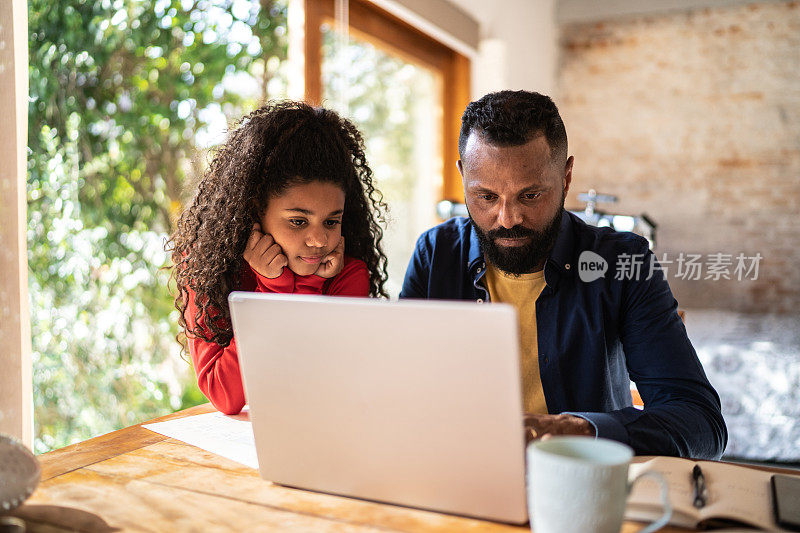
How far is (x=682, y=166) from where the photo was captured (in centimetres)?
448

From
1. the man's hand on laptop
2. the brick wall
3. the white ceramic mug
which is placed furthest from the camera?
the brick wall

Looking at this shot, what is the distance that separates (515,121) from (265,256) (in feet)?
1.73

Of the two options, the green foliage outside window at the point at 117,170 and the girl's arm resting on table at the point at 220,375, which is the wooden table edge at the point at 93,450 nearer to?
the girl's arm resting on table at the point at 220,375

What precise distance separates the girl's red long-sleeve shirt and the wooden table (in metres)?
0.22

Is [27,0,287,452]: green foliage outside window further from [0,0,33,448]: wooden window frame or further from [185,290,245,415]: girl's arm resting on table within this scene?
[185,290,245,415]: girl's arm resting on table

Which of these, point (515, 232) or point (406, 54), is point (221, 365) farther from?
point (406, 54)

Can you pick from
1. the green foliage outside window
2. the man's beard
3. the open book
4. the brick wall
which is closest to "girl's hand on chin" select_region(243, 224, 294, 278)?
the man's beard

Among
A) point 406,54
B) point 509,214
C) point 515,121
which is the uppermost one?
point 406,54

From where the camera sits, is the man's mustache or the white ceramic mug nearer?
the white ceramic mug

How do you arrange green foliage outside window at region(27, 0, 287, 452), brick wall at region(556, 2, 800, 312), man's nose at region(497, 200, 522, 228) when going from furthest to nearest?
brick wall at region(556, 2, 800, 312) → green foliage outside window at region(27, 0, 287, 452) → man's nose at region(497, 200, 522, 228)

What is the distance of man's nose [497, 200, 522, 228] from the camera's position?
125 centimetres

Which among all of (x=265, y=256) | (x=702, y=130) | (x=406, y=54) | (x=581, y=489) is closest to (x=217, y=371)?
(x=265, y=256)

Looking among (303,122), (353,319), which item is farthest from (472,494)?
(303,122)

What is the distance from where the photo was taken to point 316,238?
1.30 meters
